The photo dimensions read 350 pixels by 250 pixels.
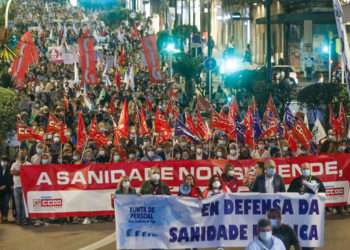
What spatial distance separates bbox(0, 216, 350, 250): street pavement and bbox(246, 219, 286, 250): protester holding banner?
6.39m

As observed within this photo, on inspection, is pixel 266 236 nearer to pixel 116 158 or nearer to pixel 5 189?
pixel 5 189

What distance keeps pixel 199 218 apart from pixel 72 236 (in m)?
4.26

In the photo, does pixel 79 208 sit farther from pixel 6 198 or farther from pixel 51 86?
pixel 51 86

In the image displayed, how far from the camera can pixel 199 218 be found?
14.9 meters

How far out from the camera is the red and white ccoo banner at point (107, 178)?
19797mm

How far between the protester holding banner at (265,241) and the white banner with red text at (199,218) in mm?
4094

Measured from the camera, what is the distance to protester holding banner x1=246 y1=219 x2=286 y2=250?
10508 millimetres

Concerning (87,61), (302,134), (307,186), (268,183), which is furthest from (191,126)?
(87,61)

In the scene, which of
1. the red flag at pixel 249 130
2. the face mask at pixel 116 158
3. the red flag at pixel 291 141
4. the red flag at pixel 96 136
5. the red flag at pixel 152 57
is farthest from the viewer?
the red flag at pixel 152 57

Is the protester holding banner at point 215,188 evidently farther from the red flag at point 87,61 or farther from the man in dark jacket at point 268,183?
the red flag at point 87,61

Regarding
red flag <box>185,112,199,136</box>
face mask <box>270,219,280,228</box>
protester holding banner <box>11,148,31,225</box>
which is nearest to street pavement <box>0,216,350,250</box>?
protester holding banner <box>11,148,31,225</box>

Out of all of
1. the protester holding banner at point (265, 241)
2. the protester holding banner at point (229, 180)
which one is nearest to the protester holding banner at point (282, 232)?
the protester holding banner at point (265, 241)

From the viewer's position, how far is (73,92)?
128 ft

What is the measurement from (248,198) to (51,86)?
2508 cm
